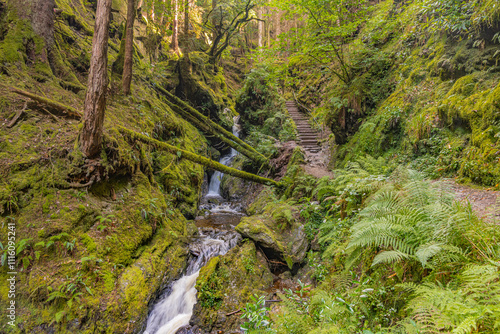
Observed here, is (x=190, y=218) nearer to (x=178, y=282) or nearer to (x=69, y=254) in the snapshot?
(x=178, y=282)

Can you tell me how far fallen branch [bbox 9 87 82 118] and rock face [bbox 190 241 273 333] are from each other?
559cm

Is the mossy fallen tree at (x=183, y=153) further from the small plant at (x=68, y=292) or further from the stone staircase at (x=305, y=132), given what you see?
the stone staircase at (x=305, y=132)

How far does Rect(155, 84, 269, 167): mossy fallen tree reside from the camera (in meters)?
11.9

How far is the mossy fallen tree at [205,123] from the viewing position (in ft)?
39.2

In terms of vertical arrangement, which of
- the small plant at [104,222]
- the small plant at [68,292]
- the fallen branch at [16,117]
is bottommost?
the small plant at [68,292]

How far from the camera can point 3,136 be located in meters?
4.92

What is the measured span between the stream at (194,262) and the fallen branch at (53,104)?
16.6ft

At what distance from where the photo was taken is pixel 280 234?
6840 mm

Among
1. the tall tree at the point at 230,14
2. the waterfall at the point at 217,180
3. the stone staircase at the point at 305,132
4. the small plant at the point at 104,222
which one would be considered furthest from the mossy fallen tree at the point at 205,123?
the small plant at the point at 104,222

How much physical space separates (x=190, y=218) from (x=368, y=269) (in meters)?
7.23

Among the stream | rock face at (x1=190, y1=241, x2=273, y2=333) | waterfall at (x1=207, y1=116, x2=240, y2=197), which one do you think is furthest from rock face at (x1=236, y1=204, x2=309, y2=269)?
waterfall at (x1=207, y1=116, x2=240, y2=197)

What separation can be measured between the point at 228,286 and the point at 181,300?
3.77 feet

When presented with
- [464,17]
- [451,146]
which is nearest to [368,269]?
[451,146]

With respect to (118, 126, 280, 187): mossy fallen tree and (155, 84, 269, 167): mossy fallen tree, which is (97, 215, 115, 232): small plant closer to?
(118, 126, 280, 187): mossy fallen tree
